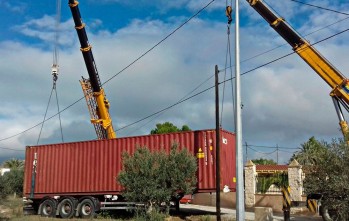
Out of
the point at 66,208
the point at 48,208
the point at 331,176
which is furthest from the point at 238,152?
the point at 48,208

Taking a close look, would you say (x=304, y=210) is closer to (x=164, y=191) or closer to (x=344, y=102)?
(x=344, y=102)

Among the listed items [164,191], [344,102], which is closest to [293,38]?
[344,102]

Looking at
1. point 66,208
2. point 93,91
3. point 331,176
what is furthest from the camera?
point 93,91

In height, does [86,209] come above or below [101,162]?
below

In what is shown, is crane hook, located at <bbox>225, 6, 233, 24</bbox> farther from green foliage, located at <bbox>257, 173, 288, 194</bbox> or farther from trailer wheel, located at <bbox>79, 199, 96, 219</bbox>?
green foliage, located at <bbox>257, 173, 288, 194</bbox>

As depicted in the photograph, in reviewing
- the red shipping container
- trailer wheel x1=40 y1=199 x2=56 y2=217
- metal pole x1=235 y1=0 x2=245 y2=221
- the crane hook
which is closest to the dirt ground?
trailer wheel x1=40 y1=199 x2=56 y2=217

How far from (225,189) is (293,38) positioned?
304 inches

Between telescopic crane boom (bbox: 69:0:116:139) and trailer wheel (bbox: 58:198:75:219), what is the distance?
5.27 metres

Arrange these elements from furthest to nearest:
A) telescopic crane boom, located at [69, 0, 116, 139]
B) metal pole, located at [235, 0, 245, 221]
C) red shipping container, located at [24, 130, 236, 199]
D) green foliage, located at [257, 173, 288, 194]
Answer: green foliage, located at [257, 173, 288, 194] < telescopic crane boom, located at [69, 0, 116, 139] < red shipping container, located at [24, 130, 236, 199] < metal pole, located at [235, 0, 245, 221]

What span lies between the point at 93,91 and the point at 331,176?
18377 mm

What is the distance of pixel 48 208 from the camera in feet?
72.6

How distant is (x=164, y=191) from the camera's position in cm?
1666

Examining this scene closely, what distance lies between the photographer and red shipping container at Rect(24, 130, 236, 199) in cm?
1831

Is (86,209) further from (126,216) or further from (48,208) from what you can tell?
(48,208)
